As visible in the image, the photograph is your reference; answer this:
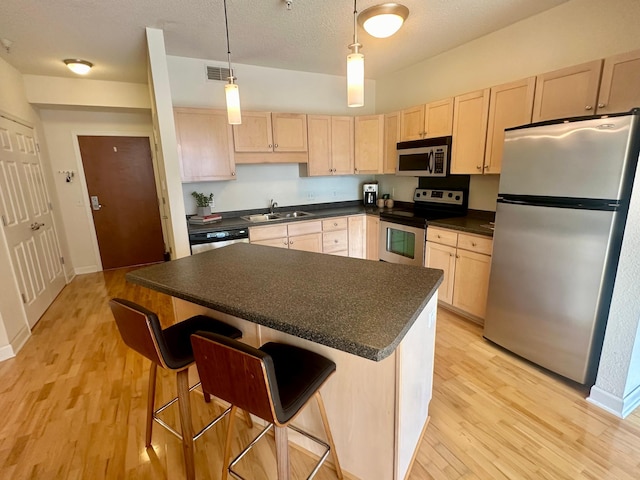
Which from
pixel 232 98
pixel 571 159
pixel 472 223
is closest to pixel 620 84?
pixel 571 159

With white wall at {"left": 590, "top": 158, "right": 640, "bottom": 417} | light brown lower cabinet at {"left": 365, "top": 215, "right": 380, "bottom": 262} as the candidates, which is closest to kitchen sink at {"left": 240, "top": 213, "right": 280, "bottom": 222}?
light brown lower cabinet at {"left": 365, "top": 215, "right": 380, "bottom": 262}

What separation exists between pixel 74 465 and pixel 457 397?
2.17 metres

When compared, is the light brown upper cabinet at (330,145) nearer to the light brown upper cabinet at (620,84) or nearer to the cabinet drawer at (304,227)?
the cabinet drawer at (304,227)

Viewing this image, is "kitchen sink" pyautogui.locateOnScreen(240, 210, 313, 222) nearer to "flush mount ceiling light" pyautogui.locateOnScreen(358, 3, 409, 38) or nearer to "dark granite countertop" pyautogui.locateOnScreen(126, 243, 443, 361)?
"dark granite countertop" pyautogui.locateOnScreen(126, 243, 443, 361)

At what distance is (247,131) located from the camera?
336 centimetres

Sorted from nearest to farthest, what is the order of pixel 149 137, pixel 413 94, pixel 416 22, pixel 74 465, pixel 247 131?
pixel 74 465, pixel 416 22, pixel 247 131, pixel 413 94, pixel 149 137

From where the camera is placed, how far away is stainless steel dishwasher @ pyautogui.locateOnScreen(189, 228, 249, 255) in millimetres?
2973

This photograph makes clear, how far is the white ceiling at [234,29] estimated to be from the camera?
87.4 inches

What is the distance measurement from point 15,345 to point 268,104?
3440mm

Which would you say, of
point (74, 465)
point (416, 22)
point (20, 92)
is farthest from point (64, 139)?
point (416, 22)

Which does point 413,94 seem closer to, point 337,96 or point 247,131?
point 337,96

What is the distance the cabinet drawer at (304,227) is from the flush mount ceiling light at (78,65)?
2720 millimetres

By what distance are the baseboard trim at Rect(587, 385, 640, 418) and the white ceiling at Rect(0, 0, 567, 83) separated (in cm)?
278

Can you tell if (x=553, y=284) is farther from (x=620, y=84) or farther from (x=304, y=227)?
(x=304, y=227)
